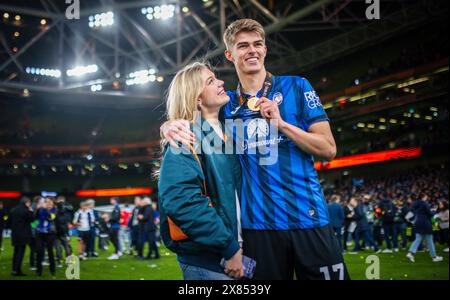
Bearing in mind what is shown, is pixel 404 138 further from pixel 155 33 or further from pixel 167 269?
pixel 167 269

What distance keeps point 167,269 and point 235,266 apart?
28.7 ft

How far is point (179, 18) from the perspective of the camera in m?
18.5

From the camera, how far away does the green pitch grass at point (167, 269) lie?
9289 millimetres

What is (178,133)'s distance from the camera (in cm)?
239

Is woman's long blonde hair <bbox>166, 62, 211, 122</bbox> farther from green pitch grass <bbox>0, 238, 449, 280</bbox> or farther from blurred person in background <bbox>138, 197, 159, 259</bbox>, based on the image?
blurred person in background <bbox>138, 197, 159, 259</bbox>

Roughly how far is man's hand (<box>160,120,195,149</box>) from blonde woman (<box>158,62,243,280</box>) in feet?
0.13

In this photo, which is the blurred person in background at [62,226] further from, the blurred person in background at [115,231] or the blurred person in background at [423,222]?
the blurred person in background at [423,222]

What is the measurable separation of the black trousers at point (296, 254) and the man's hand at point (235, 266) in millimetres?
231

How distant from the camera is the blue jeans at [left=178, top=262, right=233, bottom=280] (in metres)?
2.44

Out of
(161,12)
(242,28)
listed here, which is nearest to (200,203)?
(242,28)

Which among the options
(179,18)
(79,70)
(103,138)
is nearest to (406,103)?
(179,18)

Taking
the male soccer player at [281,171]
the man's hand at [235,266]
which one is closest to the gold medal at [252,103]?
the male soccer player at [281,171]

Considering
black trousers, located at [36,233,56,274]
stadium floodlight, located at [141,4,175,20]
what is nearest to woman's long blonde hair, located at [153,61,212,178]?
black trousers, located at [36,233,56,274]
